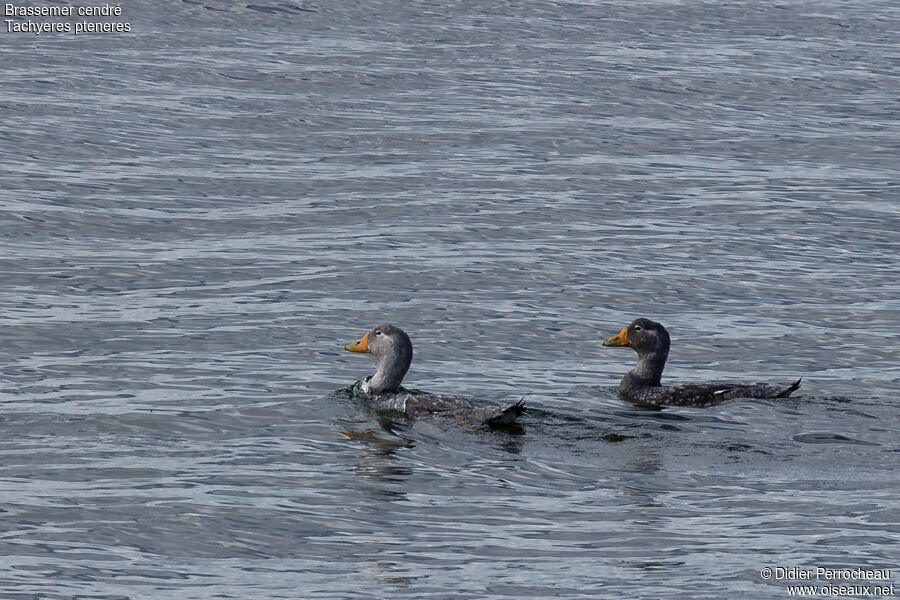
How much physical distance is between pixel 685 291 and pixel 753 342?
2.19 m

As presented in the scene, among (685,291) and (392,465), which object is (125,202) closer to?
(685,291)

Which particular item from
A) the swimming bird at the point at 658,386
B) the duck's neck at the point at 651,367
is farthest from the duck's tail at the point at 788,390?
the duck's neck at the point at 651,367

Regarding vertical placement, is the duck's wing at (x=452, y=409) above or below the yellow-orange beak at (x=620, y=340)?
below

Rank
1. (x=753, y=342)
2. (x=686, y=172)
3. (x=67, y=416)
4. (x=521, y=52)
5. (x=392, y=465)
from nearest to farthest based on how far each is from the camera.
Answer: (x=392, y=465) → (x=67, y=416) → (x=753, y=342) → (x=686, y=172) → (x=521, y=52)

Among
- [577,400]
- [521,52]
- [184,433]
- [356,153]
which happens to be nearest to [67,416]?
[184,433]

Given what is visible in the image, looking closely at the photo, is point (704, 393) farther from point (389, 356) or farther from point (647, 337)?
point (389, 356)

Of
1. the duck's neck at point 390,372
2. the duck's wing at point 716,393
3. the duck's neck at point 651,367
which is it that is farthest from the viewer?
the duck's neck at point 651,367

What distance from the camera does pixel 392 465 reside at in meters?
12.7

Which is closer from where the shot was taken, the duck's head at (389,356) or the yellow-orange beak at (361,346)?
the duck's head at (389,356)

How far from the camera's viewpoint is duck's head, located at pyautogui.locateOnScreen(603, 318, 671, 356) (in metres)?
15.7

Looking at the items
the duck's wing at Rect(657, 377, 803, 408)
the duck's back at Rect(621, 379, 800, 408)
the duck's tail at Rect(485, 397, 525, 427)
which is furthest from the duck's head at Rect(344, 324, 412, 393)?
the duck's wing at Rect(657, 377, 803, 408)

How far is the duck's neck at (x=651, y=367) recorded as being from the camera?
604 inches

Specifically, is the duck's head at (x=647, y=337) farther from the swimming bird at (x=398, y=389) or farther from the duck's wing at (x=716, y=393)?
the swimming bird at (x=398, y=389)

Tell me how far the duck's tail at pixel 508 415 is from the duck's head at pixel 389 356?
6.40ft
